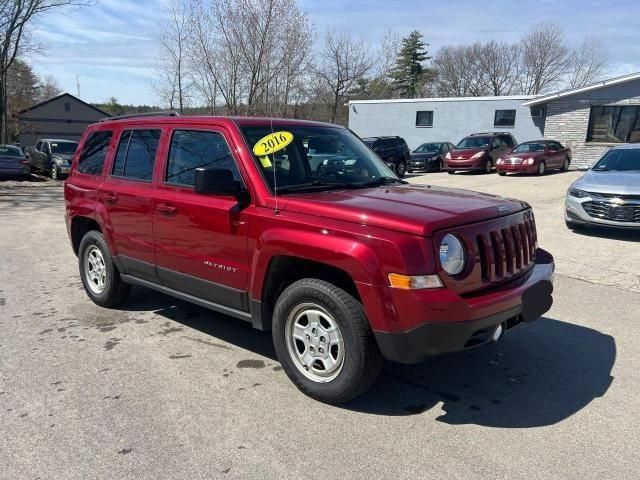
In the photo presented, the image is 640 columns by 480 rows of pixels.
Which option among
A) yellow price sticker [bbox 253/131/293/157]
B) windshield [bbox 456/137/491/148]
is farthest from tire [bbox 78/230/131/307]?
windshield [bbox 456/137/491/148]

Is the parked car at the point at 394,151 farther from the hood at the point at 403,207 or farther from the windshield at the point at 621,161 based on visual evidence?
the hood at the point at 403,207

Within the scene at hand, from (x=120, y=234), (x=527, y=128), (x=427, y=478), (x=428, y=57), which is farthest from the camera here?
(x=428, y=57)

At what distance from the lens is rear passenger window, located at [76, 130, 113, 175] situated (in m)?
5.41

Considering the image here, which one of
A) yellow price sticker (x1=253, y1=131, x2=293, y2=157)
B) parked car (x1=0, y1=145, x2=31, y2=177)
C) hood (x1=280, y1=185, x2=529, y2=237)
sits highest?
yellow price sticker (x1=253, y1=131, x2=293, y2=157)

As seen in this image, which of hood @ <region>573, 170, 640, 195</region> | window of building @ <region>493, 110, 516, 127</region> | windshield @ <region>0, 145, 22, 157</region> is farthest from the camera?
window of building @ <region>493, 110, 516, 127</region>

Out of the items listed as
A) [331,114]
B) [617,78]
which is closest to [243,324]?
[617,78]

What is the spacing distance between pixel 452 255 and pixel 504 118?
29469 millimetres

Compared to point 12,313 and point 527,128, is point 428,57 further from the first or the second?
point 12,313

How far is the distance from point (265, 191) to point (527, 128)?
28708 millimetres

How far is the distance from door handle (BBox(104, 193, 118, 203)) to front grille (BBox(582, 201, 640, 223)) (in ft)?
26.4

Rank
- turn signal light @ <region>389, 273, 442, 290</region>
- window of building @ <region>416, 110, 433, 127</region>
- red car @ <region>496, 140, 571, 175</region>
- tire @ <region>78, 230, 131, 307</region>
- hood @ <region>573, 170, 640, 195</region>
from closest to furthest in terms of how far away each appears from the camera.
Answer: turn signal light @ <region>389, 273, 442, 290</region> < tire @ <region>78, 230, 131, 307</region> < hood @ <region>573, 170, 640, 195</region> < red car @ <region>496, 140, 571, 175</region> < window of building @ <region>416, 110, 433, 127</region>

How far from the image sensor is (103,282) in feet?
18.2

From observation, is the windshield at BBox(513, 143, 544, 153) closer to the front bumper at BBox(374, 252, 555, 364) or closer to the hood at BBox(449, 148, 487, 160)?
the hood at BBox(449, 148, 487, 160)

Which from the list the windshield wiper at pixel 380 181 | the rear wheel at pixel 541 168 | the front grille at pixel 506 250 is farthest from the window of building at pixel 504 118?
the front grille at pixel 506 250
